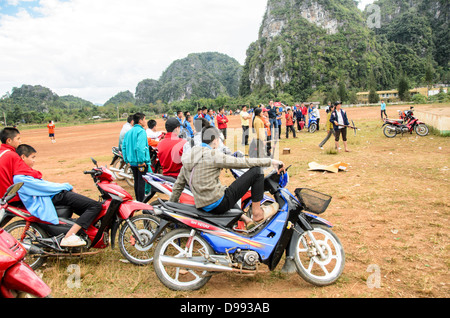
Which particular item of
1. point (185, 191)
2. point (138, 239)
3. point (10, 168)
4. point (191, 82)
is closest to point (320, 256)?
point (185, 191)

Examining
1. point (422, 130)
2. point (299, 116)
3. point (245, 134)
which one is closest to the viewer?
Answer: point (422, 130)

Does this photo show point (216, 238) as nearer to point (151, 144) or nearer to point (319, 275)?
point (319, 275)

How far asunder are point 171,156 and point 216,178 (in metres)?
1.91

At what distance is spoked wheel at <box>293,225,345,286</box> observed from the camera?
123 inches

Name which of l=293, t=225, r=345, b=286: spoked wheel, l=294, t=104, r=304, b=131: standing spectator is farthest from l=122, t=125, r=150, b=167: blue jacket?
l=294, t=104, r=304, b=131: standing spectator

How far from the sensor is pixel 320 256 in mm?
3285

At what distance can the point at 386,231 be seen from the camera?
4359 millimetres

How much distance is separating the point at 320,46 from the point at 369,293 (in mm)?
117383

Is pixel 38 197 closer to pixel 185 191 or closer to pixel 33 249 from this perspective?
pixel 33 249

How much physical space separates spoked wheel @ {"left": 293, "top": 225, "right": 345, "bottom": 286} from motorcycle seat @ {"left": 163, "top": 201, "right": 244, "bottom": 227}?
0.72 metres

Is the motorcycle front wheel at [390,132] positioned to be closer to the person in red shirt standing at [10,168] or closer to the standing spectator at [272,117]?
the standing spectator at [272,117]

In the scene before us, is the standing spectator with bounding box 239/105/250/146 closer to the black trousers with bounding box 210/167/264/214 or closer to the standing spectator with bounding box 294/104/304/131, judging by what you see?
the standing spectator with bounding box 294/104/304/131
